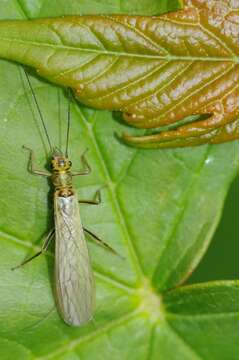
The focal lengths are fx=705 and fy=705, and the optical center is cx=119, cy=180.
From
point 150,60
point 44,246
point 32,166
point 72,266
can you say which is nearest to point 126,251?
point 72,266

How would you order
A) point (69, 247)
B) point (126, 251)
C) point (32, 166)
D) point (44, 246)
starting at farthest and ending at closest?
point (69, 247) → point (126, 251) → point (44, 246) → point (32, 166)

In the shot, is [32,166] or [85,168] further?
[85,168]

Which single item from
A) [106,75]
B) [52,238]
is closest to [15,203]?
[52,238]

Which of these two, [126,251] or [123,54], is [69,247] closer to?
[126,251]

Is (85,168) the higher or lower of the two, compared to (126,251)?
higher

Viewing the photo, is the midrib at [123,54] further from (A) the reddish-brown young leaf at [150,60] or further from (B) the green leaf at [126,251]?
(B) the green leaf at [126,251]

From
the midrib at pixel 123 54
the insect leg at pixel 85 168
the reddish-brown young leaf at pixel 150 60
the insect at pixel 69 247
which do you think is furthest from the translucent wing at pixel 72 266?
the midrib at pixel 123 54
